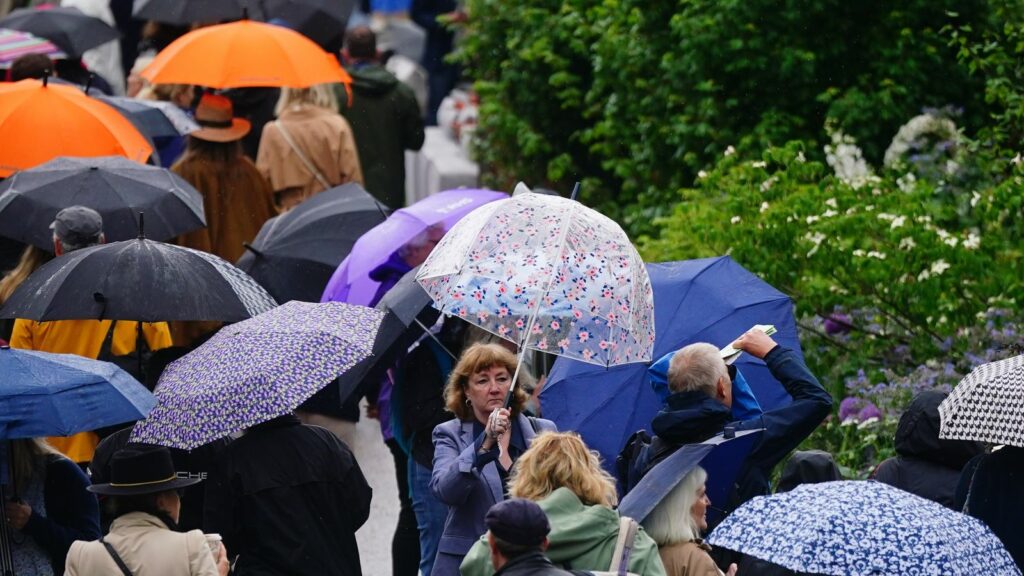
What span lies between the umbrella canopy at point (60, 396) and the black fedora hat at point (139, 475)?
0.33 meters

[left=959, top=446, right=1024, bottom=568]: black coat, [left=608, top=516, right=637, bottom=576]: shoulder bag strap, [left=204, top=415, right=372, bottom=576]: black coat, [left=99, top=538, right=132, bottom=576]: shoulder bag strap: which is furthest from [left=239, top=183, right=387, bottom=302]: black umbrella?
[left=608, top=516, right=637, bottom=576]: shoulder bag strap

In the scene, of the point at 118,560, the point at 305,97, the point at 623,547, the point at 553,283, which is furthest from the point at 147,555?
the point at 305,97

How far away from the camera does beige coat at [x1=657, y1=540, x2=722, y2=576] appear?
19.2 ft

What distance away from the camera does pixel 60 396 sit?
6.38 m

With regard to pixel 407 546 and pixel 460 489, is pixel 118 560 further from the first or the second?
pixel 407 546

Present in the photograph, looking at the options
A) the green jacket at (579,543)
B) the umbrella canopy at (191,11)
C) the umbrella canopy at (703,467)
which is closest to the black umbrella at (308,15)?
the umbrella canopy at (191,11)

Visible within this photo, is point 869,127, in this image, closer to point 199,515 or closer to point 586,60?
point 586,60

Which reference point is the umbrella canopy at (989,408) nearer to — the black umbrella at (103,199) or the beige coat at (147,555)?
the beige coat at (147,555)

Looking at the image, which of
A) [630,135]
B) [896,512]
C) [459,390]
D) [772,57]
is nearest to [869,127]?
[772,57]

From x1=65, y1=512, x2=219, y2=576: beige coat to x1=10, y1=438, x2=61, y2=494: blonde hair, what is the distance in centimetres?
83

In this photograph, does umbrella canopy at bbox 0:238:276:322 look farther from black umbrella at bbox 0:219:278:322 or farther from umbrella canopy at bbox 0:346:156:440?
umbrella canopy at bbox 0:346:156:440

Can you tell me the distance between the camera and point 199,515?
738cm

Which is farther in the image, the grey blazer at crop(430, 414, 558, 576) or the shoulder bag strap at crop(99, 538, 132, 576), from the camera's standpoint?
the grey blazer at crop(430, 414, 558, 576)

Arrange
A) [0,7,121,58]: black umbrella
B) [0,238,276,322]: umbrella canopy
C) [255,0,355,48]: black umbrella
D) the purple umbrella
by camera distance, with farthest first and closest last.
A: [255,0,355,48]: black umbrella < [0,7,121,58]: black umbrella < the purple umbrella < [0,238,276,322]: umbrella canopy
